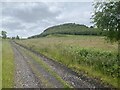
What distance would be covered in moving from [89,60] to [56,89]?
892 cm

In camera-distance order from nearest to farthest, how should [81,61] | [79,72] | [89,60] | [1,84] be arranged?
1. [1,84]
2. [79,72]
3. [89,60]
4. [81,61]

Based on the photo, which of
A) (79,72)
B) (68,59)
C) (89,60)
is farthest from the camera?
(68,59)

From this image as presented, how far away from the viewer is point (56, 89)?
1534cm

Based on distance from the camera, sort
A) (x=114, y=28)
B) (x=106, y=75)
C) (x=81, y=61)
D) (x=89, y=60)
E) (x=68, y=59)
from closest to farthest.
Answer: (x=106, y=75) → (x=114, y=28) → (x=89, y=60) → (x=81, y=61) → (x=68, y=59)

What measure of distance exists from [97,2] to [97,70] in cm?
571

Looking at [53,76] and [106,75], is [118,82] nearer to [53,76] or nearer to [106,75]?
[106,75]

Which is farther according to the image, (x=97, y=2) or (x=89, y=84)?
(x=97, y=2)

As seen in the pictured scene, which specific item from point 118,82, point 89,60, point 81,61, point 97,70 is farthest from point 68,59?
point 118,82

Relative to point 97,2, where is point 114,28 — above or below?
below

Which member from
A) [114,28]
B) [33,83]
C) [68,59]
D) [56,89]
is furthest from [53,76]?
[68,59]

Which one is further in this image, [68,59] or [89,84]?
[68,59]

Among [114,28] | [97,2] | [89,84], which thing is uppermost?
[97,2]

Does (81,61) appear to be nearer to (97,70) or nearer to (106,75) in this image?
(97,70)

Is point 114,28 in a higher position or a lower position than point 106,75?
higher
